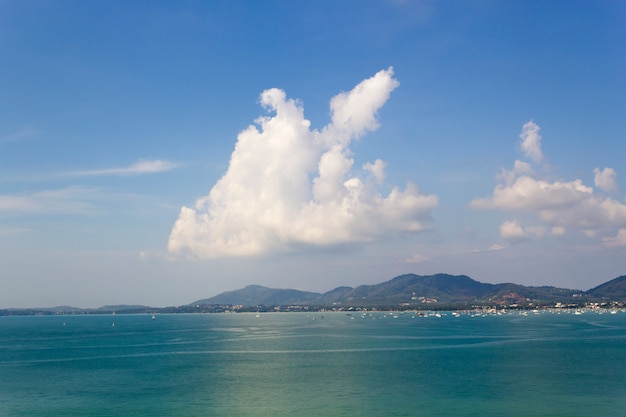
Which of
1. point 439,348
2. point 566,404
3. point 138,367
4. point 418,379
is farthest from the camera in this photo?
point 439,348

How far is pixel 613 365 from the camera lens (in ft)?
270

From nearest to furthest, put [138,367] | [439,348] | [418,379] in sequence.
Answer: [418,379] < [138,367] < [439,348]

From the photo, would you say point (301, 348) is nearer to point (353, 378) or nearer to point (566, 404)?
point (353, 378)

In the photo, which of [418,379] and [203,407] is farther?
[418,379]

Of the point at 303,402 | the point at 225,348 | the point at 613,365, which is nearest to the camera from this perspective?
the point at 303,402

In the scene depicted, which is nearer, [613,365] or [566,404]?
[566,404]

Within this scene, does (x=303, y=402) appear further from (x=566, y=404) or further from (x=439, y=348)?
(x=439, y=348)

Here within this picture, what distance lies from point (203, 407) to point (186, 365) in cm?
3635

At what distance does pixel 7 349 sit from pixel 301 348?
74942 mm

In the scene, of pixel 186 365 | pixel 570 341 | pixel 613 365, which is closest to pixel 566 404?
pixel 613 365

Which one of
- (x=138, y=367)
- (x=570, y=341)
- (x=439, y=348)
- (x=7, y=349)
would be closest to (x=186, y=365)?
(x=138, y=367)

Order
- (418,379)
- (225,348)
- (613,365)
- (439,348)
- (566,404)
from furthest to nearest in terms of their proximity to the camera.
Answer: (225,348), (439,348), (613,365), (418,379), (566,404)

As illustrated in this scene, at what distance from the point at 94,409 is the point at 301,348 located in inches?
2674

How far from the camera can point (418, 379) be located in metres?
72.1
